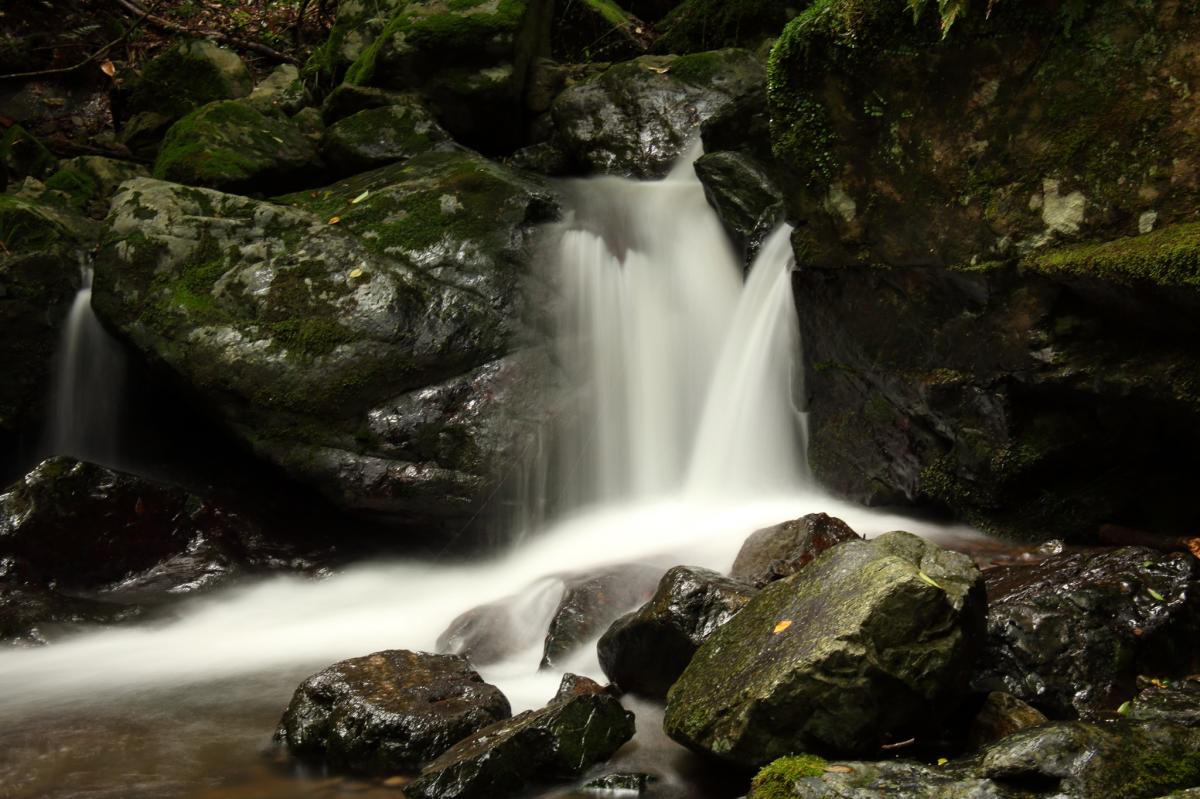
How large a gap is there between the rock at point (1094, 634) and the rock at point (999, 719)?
21 centimetres

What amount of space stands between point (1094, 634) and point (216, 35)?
13.5 meters

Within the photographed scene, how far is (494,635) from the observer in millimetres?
5348

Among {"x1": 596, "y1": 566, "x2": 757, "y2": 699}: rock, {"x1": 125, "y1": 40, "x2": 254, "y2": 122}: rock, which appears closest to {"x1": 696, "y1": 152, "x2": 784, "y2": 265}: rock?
{"x1": 596, "y1": 566, "x2": 757, "y2": 699}: rock

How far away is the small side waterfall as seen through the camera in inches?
301

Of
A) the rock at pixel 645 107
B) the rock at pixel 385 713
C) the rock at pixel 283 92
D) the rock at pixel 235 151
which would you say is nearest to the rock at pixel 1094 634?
the rock at pixel 385 713

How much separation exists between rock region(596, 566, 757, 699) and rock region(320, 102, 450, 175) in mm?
6105

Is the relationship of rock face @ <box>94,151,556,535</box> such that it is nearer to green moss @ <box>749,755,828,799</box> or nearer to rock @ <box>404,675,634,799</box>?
rock @ <box>404,675,634,799</box>

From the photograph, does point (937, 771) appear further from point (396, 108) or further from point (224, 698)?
point (396, 108)

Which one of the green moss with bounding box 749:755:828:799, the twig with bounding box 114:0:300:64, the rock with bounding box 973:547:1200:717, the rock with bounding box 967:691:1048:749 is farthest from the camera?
the twig with bounding box 114:0:300:64

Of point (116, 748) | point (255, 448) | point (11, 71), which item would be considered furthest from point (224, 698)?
point (11, 71)

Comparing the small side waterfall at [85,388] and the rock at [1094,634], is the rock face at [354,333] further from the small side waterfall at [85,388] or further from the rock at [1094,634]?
the rock at [1094,634]

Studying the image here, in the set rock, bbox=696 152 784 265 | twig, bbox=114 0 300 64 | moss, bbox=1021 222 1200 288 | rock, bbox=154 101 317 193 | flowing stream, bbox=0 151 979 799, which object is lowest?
flowing stream, bbox=0 151 979 799

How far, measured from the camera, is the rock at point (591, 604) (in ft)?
16.2

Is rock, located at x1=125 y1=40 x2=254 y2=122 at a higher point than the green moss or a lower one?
higher
